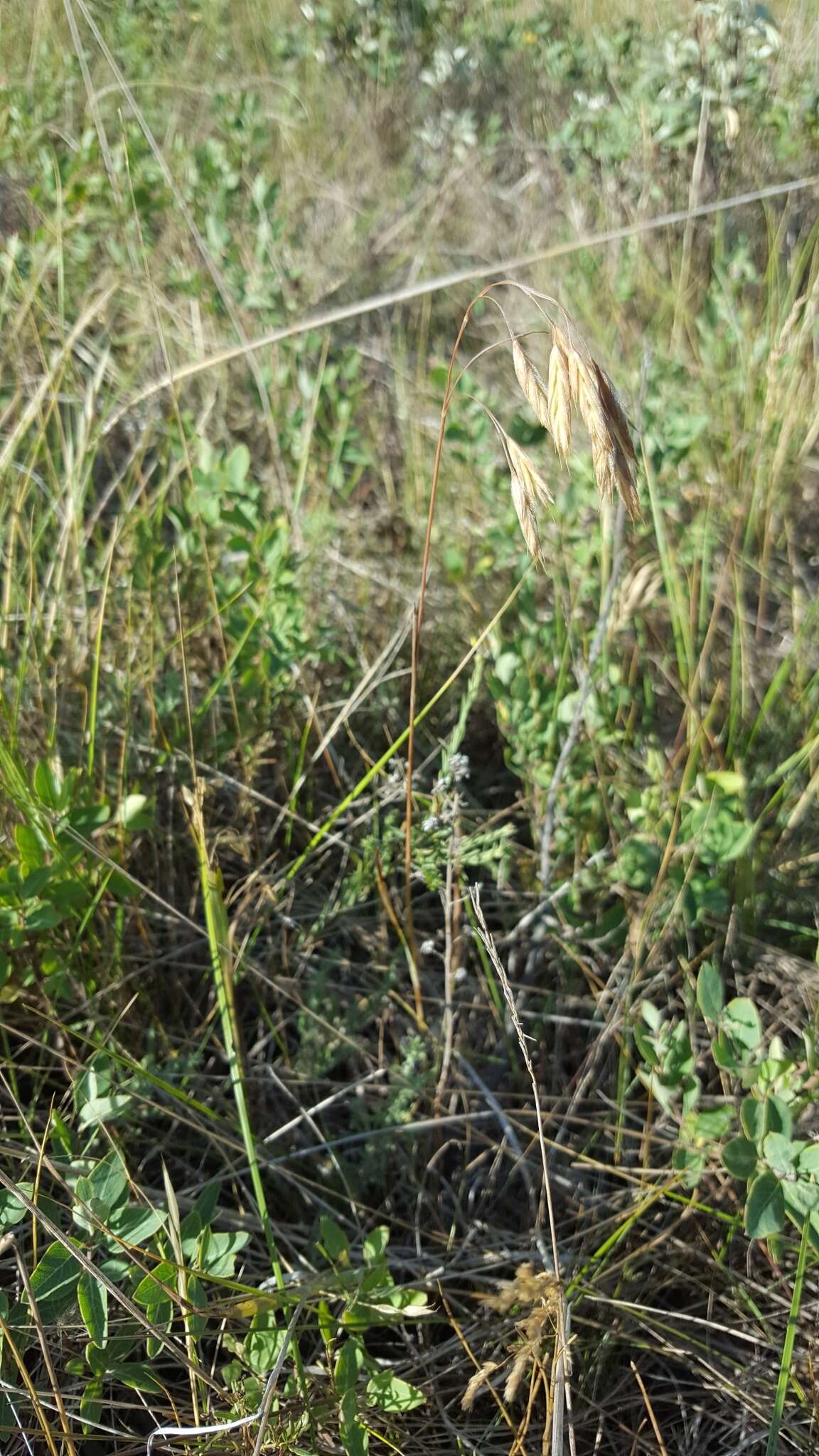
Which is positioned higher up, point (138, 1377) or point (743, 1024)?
point (743, 1024)

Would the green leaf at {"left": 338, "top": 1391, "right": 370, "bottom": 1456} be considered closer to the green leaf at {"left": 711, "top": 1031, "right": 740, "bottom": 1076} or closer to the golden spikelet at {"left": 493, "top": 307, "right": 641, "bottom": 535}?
the green leaf at {"left": 711, "top": 1031, "right": 740, "bottom": 1076}

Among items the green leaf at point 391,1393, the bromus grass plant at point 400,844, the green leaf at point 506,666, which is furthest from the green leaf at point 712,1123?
the green leaf at point 506,666

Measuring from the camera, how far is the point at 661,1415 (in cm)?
102

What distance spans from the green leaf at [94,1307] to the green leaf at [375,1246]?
0.26 meters

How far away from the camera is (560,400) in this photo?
29.6 inches

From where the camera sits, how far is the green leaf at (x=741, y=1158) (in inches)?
35.3

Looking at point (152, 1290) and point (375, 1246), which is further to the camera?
point (375, 1246)

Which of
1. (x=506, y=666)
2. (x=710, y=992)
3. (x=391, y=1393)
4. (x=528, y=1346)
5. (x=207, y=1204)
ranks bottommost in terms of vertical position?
(x=391, y=1393)

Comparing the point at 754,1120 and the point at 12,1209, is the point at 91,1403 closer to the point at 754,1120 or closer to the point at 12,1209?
the point at 12,1209

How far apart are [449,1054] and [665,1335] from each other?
38 centimetres

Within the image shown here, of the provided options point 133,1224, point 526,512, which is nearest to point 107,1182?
point 133,1224

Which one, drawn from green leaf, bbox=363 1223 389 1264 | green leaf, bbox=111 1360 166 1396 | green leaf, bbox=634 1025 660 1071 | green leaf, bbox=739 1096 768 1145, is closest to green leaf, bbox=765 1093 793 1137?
green leaf, bbox=739 1096 768 1145

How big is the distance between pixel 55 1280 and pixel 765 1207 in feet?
2.08

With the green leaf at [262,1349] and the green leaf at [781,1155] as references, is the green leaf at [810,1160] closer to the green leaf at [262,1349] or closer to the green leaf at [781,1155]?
the green leaf at [781,1155]
